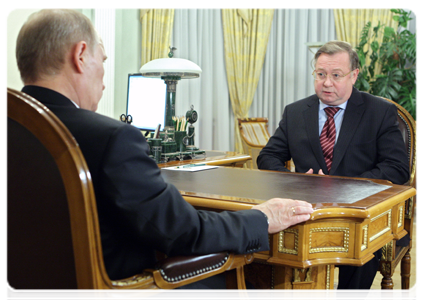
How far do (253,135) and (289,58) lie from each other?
192 cm

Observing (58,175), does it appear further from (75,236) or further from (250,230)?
(250,230)

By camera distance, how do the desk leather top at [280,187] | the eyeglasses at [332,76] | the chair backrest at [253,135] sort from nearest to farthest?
the desk leather top at [280,187] < the eyeglasses at [332,76] < the chair backrest at [253,135]

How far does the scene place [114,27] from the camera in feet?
20.1

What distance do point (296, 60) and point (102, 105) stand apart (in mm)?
3078

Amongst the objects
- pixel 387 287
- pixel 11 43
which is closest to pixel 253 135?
pixel 11 43

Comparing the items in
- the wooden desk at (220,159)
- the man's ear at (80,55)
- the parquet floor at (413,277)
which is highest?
the man's ear at (80,55)

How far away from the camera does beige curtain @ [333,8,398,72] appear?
6395 mm

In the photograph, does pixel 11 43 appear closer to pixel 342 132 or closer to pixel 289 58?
pixel 342 132

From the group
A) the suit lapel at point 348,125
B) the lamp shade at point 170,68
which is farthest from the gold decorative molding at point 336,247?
the lamp shade at point 170,68

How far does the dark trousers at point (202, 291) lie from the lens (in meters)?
1.30

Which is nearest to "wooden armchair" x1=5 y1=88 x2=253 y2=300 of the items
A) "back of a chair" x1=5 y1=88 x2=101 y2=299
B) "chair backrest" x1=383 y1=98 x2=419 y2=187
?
"back of a chair" x1=5 y1=88 x2=101 y2=299

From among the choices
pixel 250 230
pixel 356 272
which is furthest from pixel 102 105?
pixel 250 230

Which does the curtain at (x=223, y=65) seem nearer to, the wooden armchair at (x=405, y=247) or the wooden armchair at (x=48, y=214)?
the wooden armchair at (x=405, y=247)

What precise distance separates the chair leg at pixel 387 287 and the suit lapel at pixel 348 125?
2.33 ft
